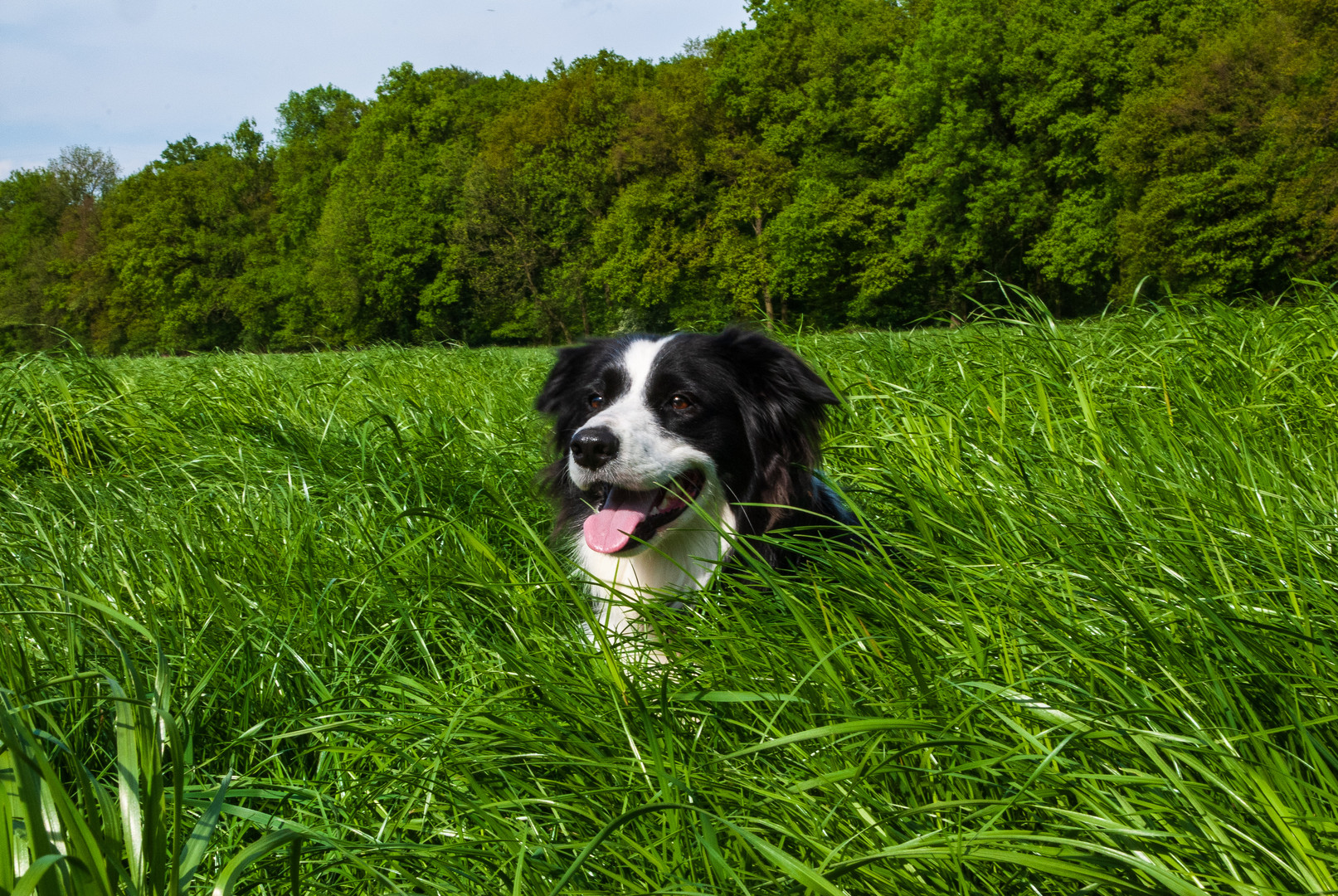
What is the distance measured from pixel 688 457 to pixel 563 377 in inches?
32.3

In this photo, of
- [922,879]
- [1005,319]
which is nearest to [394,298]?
[1005,319]

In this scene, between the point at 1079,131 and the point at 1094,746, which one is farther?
the point at 1079,131

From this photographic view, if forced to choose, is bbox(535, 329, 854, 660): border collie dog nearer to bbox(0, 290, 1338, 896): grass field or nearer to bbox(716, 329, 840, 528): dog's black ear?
bbox(716, 329, 840, 528): dog's black ear

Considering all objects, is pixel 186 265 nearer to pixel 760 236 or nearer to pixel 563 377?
pixel 760 236

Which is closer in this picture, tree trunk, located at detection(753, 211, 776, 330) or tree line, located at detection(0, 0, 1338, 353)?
tree line, located at detection(0, 0, 1338, 353)

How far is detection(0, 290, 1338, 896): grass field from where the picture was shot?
3.52ft

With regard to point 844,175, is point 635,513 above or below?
below

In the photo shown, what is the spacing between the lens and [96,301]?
4422 centimetres

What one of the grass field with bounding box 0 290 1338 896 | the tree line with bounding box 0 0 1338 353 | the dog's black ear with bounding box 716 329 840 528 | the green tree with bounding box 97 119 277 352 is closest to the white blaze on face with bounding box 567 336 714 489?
the dog's black ear with bounding box 716 329 840 528

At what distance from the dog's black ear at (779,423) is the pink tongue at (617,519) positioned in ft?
1.16

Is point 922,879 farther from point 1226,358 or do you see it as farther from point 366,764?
point 1226,358

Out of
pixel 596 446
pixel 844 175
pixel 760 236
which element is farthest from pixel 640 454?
pixel 844 175

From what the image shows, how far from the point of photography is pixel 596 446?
89.5 inches

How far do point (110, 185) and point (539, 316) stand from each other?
3548 cm
